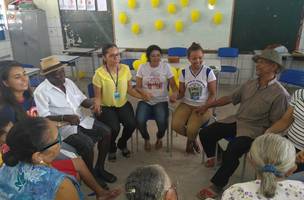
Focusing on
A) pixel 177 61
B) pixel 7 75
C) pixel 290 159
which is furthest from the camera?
pixel 177 61

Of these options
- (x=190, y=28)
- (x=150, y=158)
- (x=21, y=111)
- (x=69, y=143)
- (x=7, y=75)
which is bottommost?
(x=150, y=158)

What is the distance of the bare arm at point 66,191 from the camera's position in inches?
54.0

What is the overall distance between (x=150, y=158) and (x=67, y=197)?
1.67 m

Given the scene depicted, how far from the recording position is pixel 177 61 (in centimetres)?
395

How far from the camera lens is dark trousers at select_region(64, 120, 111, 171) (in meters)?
2.29

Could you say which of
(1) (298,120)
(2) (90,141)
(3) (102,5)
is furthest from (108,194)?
(3) (102,5)

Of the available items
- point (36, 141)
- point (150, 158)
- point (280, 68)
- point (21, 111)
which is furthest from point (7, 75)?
point (280, 68)

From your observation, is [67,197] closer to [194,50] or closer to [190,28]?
[194,50]

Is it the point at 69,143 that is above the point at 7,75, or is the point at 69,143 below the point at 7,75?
below

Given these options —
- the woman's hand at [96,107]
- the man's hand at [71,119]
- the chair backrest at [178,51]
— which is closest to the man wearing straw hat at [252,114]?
the woman's hand at [96,107]

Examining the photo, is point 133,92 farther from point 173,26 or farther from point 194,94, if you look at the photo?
point 173,26

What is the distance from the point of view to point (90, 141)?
2.37m

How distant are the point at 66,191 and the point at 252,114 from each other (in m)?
1.68

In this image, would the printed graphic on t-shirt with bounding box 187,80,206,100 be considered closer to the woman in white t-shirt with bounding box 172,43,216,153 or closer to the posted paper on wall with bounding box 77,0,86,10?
the woman in white t-shirt with bounding box 172,43,216,153
